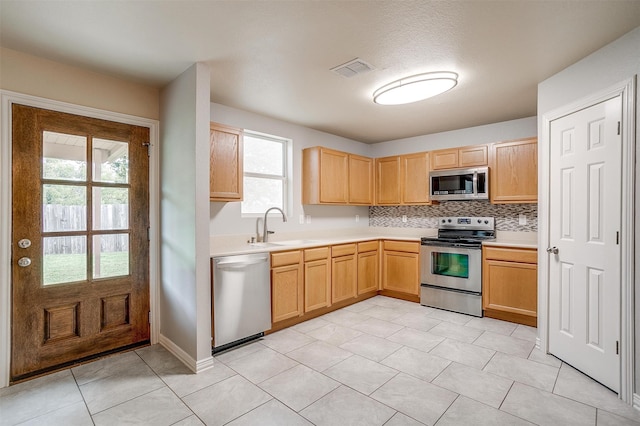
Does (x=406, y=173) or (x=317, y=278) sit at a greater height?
(x=406, y=173)

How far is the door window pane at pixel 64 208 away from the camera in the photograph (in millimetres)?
2557

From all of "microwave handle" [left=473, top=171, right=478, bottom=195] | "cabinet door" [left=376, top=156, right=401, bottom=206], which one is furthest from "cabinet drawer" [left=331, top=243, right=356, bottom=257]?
"microwave handle" [left=473, top=171, right=478, bottom=195]

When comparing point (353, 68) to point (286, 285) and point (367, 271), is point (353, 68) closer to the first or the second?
point (286, 285)

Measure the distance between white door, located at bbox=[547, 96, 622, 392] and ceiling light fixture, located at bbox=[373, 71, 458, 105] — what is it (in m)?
1.03

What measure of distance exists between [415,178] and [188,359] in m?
3.78

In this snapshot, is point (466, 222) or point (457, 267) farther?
point (466, 222)

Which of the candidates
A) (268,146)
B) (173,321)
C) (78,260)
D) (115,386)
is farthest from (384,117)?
(115,386)

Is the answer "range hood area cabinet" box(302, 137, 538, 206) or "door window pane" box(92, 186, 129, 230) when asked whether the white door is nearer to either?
"range hood area cabinet" box(302, 137, 538, 206)

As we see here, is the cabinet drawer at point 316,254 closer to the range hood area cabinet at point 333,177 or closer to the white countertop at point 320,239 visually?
the white countertop at point 320,239

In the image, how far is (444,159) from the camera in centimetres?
453

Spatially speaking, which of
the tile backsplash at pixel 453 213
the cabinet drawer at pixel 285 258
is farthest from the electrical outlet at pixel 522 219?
the cabinet drawer at pixel 285 258

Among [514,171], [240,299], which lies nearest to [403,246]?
[514,171]

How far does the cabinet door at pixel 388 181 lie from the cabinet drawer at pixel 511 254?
5.14ft

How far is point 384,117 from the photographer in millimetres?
4055
